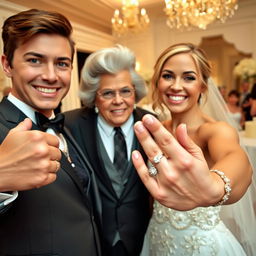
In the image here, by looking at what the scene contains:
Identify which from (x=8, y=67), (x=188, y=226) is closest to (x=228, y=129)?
(x=188, y=226)

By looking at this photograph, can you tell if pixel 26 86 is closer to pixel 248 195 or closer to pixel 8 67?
pixel 8 67

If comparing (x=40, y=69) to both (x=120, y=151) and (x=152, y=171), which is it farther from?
(x=120, y=151)

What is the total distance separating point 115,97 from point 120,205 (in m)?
0.67

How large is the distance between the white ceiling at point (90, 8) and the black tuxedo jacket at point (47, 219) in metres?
1.06

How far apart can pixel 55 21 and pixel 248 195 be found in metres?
1.47

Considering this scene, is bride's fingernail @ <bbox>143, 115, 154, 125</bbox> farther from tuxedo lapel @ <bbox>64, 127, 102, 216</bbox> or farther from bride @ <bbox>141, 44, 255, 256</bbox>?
tuxedo lapel @ <bbox>64, 127, 102, 216</bbox>

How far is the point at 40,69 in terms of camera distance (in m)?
0.94

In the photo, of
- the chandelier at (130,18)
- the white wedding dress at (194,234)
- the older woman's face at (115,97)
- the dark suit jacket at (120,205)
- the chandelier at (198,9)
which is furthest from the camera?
the chandelier at (130,18)

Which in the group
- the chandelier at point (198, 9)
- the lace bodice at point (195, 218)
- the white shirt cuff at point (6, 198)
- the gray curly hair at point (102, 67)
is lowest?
the lace bodice at point (195, 218)

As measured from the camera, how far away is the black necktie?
1496 millimetres

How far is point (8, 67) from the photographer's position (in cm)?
97

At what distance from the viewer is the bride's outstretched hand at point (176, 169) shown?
53 cm

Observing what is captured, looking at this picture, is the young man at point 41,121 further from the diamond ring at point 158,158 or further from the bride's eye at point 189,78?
the bride's eye at point 189,78

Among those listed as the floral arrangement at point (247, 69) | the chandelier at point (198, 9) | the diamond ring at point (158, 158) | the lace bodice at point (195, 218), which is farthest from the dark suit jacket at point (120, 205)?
the floral arrangement at point (247, 69)
